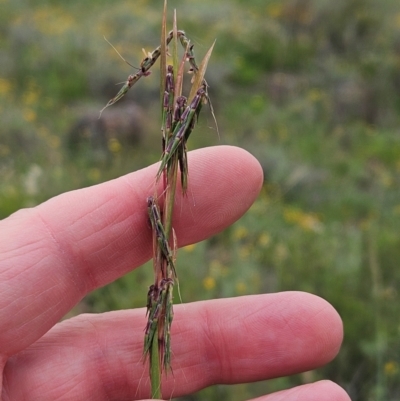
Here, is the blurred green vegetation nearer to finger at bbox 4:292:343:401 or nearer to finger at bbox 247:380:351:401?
finger at bbox 4:292:343:401

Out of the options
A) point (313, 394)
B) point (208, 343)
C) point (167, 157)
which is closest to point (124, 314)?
point (208, 343)

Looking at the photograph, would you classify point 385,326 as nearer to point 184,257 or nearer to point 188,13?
point 184,257

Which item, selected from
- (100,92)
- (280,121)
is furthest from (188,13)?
(280,121)

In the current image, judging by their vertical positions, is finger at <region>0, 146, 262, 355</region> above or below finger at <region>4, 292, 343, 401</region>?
above

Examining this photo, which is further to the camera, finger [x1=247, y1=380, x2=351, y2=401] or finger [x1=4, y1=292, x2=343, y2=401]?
finger [x1=4, y1=292, x2=343, y2=401]

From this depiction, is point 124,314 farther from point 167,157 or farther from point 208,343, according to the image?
point 167,157

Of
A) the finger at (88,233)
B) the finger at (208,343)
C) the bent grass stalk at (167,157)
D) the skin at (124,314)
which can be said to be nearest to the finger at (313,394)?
the skin at (124,314)

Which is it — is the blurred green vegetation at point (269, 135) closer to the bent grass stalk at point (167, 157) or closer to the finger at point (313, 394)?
the bent grass stalk at point (167, 157)

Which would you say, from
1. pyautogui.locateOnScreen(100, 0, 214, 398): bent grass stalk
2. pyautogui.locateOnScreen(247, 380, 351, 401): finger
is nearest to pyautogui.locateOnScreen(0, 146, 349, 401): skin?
pyautogui.locateOnScreen(247, 380, 351, 401): finger
